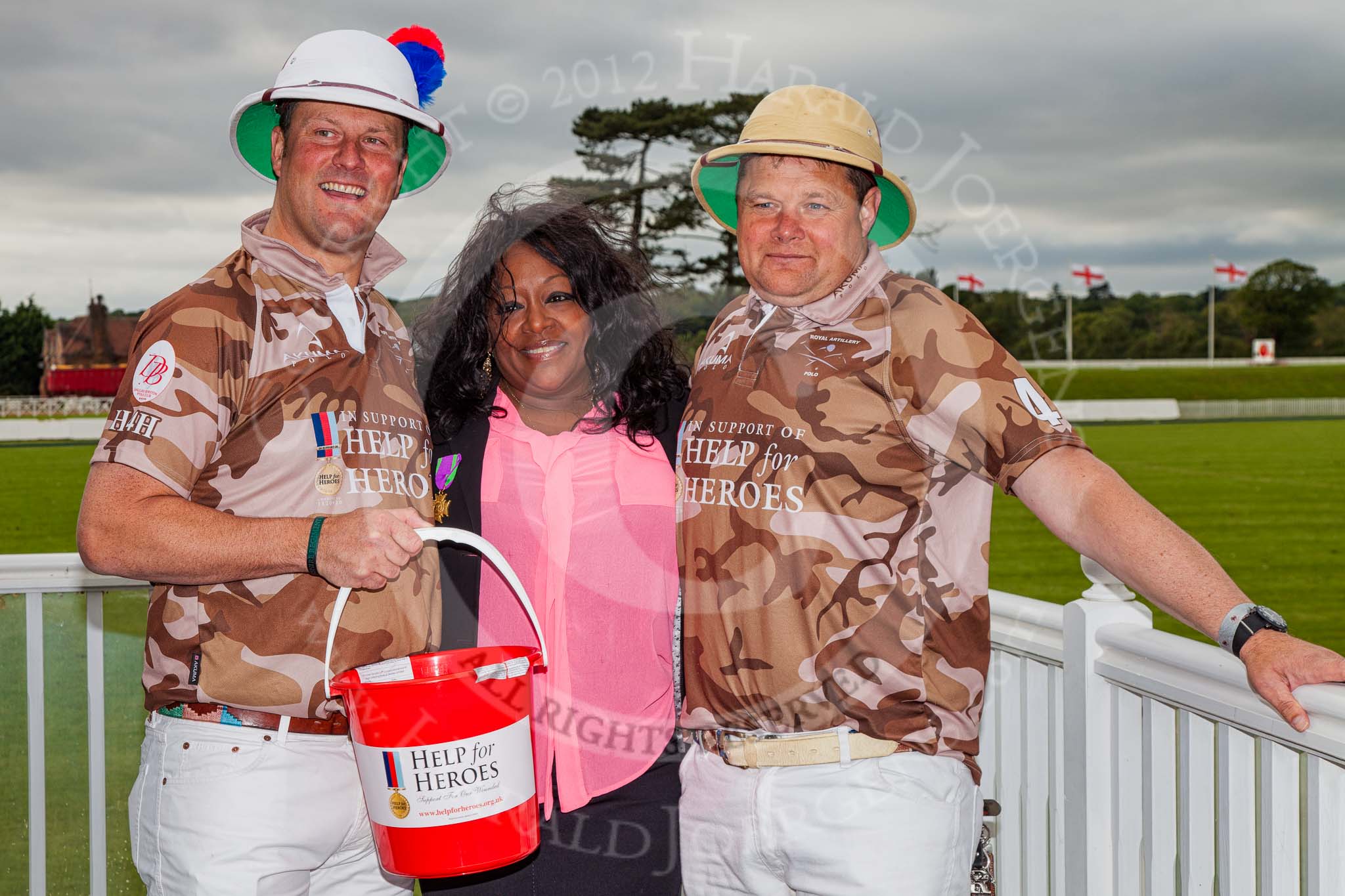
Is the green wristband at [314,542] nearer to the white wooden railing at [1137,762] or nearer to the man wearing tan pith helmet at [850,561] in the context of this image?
the man wearing tan pith helmet at [850,561]

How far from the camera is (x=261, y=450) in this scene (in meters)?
2.00

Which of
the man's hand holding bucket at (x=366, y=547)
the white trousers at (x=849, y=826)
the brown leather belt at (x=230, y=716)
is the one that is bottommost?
the white trousers at (x=849, y=826)

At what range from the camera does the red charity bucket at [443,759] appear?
1.86m

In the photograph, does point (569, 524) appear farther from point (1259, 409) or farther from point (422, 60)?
point (1259, 409)

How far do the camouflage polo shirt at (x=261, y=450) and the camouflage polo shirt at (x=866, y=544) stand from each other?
65 cm

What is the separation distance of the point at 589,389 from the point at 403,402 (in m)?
0.43

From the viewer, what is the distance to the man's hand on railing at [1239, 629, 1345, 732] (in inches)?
64.5

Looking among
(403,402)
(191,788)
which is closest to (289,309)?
(403,402)

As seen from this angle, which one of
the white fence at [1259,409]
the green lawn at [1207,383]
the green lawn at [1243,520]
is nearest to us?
the green lawn at [1243,520]

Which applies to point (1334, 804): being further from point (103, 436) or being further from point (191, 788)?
point (103, 436)

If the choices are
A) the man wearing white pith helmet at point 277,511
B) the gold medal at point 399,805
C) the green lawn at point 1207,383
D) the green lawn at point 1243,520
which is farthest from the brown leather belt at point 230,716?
the green lawn at point 1207,383

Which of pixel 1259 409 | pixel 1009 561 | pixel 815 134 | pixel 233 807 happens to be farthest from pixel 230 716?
pixel 1259 409

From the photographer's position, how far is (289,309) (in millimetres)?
2074

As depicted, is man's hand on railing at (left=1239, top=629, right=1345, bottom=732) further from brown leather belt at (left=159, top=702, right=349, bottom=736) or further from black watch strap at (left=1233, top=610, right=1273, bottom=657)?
brown leather belt at (left=159, top=702, right=349, bottom=736)
